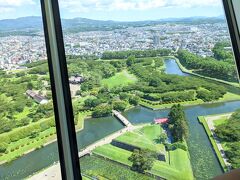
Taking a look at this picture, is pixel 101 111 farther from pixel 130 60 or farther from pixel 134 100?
pixel 130 60

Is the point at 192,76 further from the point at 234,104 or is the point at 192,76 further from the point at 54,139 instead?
the point at 54,139

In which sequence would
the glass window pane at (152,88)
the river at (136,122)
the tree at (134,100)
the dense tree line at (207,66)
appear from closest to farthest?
the river at (136,122)
the glass window pane at (152,88)
the tree at (134,100)
the dense tree line at (207,66)

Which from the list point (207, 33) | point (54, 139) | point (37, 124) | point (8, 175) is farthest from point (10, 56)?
point (207, 33)

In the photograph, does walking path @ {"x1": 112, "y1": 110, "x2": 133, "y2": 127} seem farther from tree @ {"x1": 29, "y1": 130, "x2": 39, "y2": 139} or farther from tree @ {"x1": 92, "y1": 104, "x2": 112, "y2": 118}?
tree @ {"x1": 29, "y1": 130, "x2": 39, "y2": 139}

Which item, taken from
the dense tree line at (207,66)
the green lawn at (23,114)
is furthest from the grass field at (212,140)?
the green lawn at (23,114)

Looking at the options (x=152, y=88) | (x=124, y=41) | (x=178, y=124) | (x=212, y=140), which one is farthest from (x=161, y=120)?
(x=124, y=41)

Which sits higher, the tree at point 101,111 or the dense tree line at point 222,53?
the dense tree line at point 222,53

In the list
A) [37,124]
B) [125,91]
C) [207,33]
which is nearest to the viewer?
[37,124]

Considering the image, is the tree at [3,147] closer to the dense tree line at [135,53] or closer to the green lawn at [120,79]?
the green lawn at [120,79]
